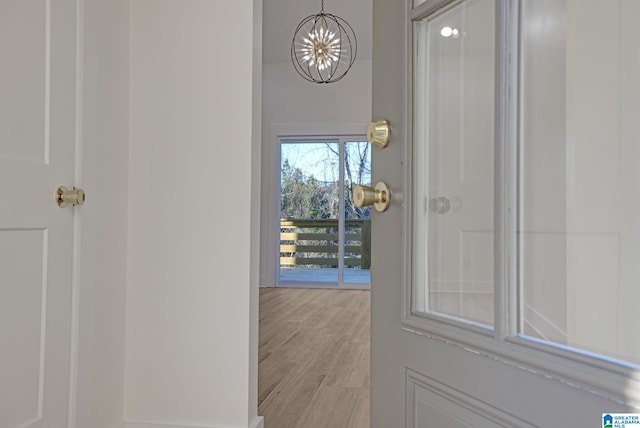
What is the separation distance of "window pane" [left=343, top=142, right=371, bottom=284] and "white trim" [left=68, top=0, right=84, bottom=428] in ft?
17.3

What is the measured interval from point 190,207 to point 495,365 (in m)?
1.37

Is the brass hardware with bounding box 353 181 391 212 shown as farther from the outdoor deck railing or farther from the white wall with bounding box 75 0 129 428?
the outdoor deck railing

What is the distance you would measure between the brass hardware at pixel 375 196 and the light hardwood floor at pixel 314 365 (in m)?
1.42

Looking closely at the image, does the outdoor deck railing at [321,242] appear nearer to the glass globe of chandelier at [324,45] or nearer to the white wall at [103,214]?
the glass globe of chandelier at [324,45]

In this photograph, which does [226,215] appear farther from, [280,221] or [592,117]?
[280,221]

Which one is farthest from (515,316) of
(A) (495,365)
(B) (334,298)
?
(B) (334,298)

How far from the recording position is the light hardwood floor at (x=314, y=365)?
7.24ft

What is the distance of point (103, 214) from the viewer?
1715 millimetres

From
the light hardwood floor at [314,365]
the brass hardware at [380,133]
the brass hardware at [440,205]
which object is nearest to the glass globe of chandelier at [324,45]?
the light hardwood floor at [314,365]

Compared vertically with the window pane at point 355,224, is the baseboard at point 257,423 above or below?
below

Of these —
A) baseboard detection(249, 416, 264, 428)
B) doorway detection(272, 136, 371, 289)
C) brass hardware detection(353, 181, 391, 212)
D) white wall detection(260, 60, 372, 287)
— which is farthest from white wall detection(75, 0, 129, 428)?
doorway detection(272, 136, 371, 289)

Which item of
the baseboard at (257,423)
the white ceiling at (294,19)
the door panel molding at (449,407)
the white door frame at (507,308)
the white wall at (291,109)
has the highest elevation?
the white ceiling at (294,19)

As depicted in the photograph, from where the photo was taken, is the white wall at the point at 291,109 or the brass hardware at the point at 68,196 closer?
the brass hardware at the point at 68,196

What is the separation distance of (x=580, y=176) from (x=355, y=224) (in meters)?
6.18
